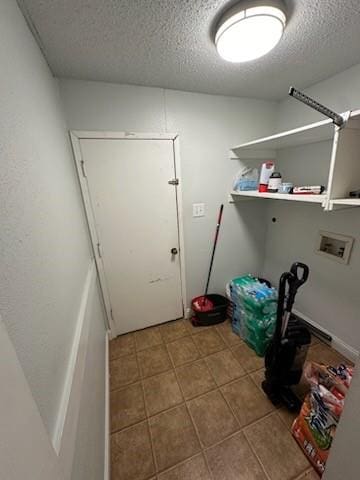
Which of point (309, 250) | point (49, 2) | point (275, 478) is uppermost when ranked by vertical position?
point (49, 2)

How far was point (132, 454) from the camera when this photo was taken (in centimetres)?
115

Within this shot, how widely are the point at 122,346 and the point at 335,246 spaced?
2195mm

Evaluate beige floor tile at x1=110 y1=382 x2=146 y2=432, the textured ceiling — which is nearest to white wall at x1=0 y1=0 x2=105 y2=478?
the textured ceiling

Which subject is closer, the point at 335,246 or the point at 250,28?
the point at 250,28

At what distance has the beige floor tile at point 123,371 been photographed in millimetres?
1579

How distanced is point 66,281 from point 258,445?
149 centimetres

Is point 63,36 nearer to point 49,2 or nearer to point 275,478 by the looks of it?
point 49,2

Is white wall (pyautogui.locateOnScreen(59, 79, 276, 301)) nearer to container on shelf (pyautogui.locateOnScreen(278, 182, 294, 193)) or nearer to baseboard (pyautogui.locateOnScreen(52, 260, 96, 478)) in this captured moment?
container on shelf (pyautogui.locateOnScreen(278, 182, 294, 193))

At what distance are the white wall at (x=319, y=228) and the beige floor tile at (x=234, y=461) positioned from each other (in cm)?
121

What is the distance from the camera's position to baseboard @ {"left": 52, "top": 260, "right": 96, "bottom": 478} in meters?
0.54

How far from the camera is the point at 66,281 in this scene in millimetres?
898

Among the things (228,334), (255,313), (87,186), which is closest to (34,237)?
(87,186)

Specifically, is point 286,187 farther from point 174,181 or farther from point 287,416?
point 287,416

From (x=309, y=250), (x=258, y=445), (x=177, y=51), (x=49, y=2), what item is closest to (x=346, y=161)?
(x=309, y=250)
